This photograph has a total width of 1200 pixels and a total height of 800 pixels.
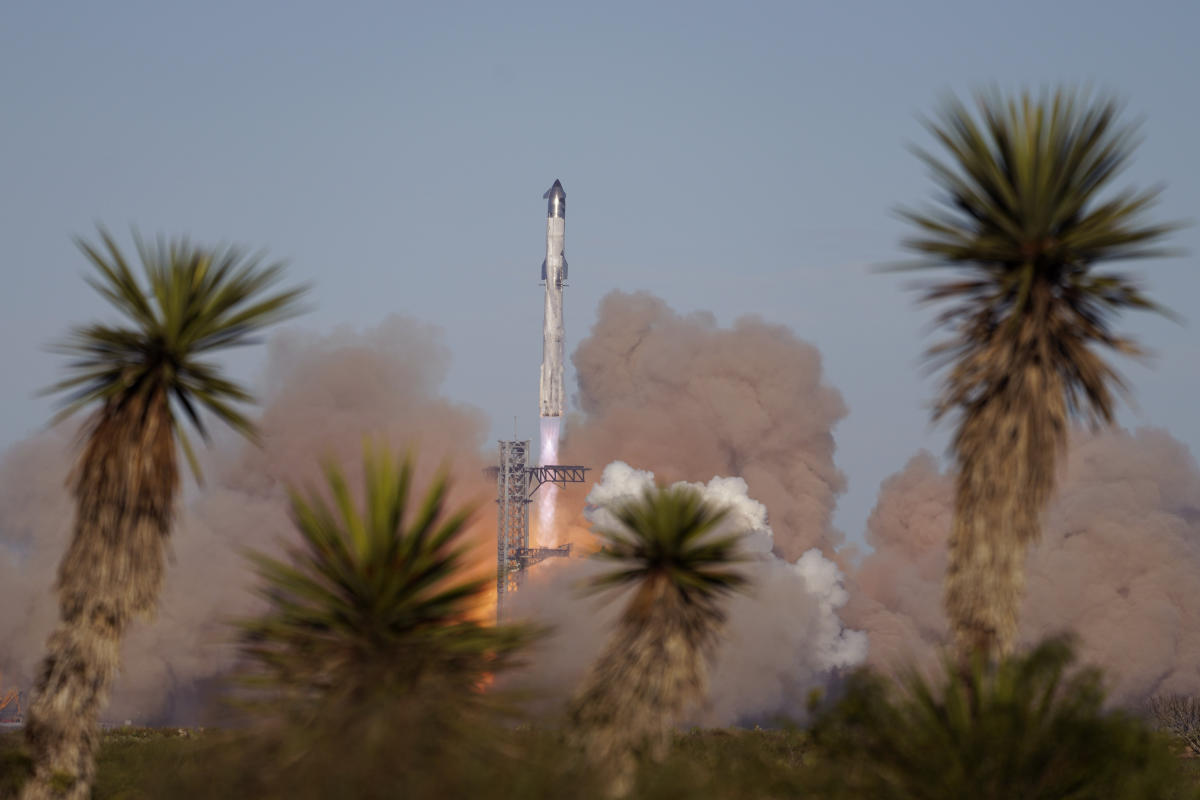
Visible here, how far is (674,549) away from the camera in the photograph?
22047mm

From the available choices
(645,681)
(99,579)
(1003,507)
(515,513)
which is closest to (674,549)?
(645,681)

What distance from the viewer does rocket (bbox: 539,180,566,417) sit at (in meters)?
114

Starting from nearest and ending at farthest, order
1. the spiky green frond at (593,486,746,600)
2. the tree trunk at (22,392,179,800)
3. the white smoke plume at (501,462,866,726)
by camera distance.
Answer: the tree trunk at (22,392,179,800) → the spiky green frond at (593,486,746,600) → the white smoke plume at (501,462,866,726)

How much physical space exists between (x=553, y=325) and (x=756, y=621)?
30.0 metres

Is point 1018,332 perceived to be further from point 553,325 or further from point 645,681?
point 553,325

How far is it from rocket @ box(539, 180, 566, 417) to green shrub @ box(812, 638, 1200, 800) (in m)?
95.3

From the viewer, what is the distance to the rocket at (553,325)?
114 metres

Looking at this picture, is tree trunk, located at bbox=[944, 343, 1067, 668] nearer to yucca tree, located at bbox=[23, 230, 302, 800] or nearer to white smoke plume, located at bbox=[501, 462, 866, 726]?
yucca tree, located at bbox=[23, 230, 302, 800]

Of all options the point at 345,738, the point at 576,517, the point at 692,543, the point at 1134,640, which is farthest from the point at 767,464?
the point at 345,738

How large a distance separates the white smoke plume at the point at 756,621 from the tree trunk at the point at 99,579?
74.1m

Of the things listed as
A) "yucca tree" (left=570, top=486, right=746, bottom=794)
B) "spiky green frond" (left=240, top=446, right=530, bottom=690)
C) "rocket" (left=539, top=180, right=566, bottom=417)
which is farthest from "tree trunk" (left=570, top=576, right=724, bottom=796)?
"rocket" (left=539, top=180, right=566, bottom=417)

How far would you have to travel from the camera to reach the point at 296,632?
56.3ft

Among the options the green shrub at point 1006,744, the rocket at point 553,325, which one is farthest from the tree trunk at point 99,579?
the rocket at point 553,325

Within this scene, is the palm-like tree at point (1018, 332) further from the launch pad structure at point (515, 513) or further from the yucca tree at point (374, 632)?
the launch pad structure at point (515, 513)
